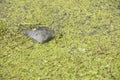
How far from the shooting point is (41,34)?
518 cm

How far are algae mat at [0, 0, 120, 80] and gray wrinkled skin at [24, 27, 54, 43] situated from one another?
3.4 inches

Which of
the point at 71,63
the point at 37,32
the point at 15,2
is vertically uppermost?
the point at 15,2

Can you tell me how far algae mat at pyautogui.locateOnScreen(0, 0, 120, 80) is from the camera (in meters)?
4.52

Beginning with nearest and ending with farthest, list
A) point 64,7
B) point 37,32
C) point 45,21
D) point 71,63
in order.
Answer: point 71,63 → point 37,32 → point 45,21 → point 64,7

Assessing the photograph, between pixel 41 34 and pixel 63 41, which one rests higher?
pixel 41 34

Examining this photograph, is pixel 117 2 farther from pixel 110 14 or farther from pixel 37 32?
pixel 37 32

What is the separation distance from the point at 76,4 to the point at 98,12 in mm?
507

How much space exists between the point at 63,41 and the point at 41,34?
405 millimetres

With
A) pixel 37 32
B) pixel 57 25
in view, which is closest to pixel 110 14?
pixel 57 25

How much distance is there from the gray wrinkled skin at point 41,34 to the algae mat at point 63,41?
3.4 inches

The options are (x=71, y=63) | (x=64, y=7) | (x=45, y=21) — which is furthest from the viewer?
(x=64, y=7)

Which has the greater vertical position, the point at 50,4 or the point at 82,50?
the point at 50,4

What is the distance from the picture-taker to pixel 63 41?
516 centimetres

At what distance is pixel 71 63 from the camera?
4.68m
